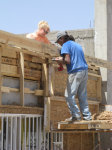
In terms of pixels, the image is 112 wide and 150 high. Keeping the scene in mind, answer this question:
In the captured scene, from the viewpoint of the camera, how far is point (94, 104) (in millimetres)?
12172

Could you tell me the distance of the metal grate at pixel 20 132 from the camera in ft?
29.2

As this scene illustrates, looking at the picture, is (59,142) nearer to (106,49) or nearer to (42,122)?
(42,122)

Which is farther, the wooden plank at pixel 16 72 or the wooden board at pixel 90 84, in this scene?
the wooden board at pixel 90 84

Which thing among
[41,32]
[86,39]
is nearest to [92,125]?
[41,32]

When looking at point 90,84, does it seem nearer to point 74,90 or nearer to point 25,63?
point 25,63

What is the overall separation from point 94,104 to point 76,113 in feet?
12.5

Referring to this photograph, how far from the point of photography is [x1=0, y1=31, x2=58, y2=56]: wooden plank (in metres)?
8.71

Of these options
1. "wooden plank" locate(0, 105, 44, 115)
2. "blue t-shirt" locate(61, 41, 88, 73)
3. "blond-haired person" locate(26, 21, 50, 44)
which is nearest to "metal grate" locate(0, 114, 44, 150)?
"wooden plank" locate(0, 105, 44, 115)

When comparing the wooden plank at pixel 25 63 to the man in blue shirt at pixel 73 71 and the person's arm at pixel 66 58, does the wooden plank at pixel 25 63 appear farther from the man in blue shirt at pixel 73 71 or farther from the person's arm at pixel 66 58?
the person's arm at pixel 66 58

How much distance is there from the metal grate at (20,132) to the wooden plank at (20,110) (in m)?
0.08

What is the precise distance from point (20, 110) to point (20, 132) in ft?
1.52

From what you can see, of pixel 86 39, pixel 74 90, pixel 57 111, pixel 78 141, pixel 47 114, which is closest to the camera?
pixel 74 90

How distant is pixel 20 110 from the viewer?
924 centimetres

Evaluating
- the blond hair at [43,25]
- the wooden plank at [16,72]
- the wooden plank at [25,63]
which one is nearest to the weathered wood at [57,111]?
the wooden plank at [16,72]
